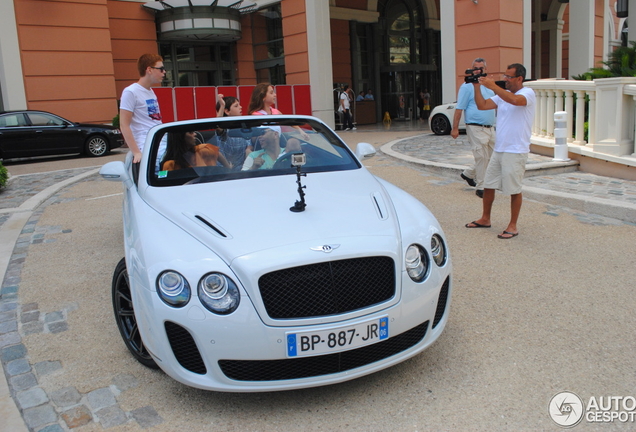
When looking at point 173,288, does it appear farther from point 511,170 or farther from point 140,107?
point 511,170

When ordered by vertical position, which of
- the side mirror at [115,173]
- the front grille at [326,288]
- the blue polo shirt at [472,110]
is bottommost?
the front grille at [326,288]

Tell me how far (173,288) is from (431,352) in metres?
1.61

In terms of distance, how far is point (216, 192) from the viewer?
367cm

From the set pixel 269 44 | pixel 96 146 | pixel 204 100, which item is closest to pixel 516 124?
pixel 96 146

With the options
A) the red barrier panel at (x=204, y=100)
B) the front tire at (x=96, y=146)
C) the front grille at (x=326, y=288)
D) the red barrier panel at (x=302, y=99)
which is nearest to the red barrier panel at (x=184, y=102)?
the red barrier panel at (x=204, y=100)

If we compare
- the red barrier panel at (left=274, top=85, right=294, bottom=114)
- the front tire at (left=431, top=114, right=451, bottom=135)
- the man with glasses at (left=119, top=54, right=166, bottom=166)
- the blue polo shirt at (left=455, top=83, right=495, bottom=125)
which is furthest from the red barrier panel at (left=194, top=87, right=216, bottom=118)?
the man with glasses at (left=119, top=54, right=166, bottom=166)

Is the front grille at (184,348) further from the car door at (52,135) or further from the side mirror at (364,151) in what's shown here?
the car door at (52,135)

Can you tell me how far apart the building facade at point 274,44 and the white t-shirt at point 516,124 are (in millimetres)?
9465

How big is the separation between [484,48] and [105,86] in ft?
42.0

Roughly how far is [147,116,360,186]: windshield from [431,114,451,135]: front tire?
12786mm

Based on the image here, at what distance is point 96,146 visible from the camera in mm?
16328

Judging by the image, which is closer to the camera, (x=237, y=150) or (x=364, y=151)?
(x=237, y=150)

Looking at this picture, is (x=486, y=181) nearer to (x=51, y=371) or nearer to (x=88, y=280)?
(x=88, y=280)

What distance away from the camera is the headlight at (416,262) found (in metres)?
3.04
